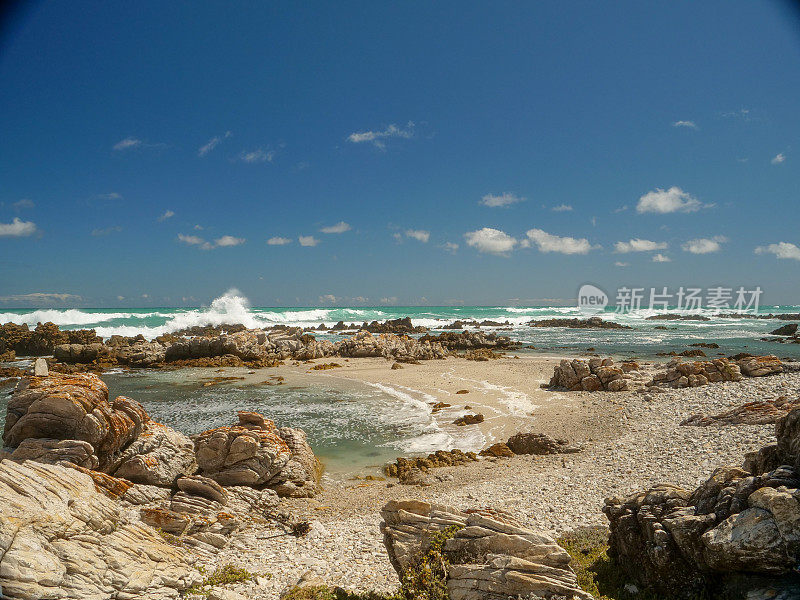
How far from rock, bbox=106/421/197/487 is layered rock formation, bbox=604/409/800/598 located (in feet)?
39.3

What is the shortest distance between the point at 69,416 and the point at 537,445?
1598 centimetres

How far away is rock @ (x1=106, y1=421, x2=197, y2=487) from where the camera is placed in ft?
39.9

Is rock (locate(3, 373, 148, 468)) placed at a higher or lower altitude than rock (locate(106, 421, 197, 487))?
higher

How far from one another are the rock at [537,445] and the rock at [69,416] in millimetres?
13828

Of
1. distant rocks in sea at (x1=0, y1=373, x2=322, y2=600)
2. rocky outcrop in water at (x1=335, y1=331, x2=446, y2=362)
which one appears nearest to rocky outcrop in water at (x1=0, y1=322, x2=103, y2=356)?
rocky outcrop in water at (x1=335, y1=331, x2=446, y2=362)

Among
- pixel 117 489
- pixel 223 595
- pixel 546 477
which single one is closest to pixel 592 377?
pixel 546 477

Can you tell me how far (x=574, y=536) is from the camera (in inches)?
381

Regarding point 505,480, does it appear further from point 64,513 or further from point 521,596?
point 64,513

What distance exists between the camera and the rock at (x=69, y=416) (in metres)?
11.8

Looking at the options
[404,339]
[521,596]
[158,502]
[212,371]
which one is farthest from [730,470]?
[404,339]

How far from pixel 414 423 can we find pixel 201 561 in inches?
542

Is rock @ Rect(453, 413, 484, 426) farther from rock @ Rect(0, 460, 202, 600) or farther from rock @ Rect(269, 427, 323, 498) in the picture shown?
rock @ Rect(0, 460, 202, 600)

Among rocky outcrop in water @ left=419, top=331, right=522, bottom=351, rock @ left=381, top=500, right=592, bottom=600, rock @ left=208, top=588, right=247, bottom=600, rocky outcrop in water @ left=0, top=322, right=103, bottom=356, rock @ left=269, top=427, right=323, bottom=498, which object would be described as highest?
rock @ left=381, top=500, right=592, bottom=600

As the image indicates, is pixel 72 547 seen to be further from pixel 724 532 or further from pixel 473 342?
pixel 473 342
